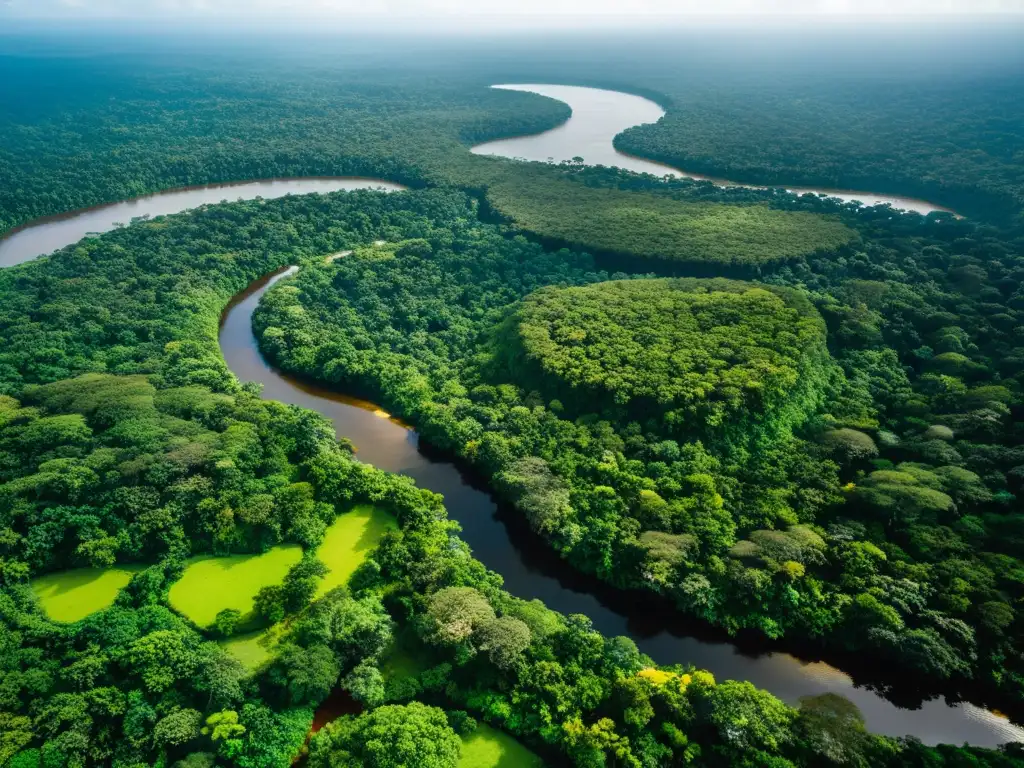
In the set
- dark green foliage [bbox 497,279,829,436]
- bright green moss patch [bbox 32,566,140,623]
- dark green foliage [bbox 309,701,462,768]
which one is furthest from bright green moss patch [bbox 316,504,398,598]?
dark green foliage [bbox 497,279,829,436]

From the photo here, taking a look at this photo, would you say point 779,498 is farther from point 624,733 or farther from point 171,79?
point 171,79

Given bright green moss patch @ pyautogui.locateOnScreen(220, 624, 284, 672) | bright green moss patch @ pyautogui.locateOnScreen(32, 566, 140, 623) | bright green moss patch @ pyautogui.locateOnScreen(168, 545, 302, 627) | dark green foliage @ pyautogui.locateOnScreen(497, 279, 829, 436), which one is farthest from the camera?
dark green foliage @ pyautogui.locateOnScreen(497, 279, 829, 436)

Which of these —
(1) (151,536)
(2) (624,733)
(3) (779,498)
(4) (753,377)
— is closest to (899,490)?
(3) (779,498)

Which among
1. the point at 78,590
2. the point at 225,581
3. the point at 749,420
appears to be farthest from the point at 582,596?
the point at 78,590

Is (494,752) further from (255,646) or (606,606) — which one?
(255,646)

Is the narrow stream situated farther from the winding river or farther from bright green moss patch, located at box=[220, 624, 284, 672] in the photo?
bright green moss patch, located at box=[220, 624, 284, 672]

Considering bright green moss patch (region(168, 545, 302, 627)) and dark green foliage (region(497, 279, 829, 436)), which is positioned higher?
dark green foliage (region(497, 279, 829, 436))

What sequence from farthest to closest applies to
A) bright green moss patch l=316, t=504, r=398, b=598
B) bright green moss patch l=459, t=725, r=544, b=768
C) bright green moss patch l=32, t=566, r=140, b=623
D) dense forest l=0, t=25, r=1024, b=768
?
bright green moss patch l=316, t=504, r=398, b=598 < bright green moss patch l=32, t=566, r=140, b=623 < dense forest l=0, t=25, r=1024, b=768 < bright green moss patch l=459, t=725, r=544, b=768
